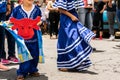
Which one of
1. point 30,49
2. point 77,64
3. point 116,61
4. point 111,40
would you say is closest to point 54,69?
point 77,64

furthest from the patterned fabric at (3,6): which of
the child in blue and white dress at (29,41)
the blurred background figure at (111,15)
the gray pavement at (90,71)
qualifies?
the blurred background figure at (111,15)

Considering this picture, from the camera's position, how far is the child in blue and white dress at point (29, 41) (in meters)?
7.17

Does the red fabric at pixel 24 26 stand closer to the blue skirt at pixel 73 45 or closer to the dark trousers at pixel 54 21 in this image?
the blue skirt at pixel 73 45

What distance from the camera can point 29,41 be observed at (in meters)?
7.20

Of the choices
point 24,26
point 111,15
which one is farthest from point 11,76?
point 111,15

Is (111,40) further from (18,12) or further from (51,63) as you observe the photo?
(18,12)

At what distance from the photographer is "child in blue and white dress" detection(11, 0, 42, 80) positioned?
23.5 ft

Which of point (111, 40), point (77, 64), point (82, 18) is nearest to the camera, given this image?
point (77, 64)

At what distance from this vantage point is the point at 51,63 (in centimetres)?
907

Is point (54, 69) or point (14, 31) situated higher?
point (14, 31)

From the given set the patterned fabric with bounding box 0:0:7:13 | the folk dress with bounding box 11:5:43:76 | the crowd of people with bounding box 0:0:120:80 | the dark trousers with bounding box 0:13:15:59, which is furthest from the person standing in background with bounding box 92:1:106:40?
the folk dress with bounding box 11:5:43:76

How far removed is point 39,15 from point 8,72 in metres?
1.26

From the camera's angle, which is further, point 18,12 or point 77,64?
point 77,64

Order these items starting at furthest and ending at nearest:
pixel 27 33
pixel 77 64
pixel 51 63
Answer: pixel 51 63
pixel 77 64
pixel 27 33
